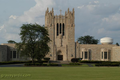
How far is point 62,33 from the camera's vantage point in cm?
7350

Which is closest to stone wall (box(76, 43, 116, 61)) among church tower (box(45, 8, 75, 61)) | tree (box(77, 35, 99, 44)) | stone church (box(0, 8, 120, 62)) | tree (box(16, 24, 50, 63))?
stone church (box(0, 8, 120, 62))

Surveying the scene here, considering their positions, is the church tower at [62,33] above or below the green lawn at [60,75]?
above

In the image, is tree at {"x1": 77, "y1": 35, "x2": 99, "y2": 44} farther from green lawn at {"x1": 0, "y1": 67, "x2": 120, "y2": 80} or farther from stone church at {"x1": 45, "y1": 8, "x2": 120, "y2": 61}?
green lawn at {"x1": 0, "y1": 67, "x2": 120, "y2": 80}

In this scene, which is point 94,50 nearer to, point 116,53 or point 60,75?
point 116,53

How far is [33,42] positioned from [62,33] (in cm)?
2728

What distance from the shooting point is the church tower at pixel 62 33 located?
72.9 m

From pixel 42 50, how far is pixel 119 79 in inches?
1162

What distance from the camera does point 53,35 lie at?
73.1 meters

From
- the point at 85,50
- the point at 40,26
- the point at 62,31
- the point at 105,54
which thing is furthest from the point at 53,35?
the point at 40,26

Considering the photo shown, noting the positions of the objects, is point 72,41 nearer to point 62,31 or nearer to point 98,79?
point 62,31

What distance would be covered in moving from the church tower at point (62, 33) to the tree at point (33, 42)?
980 inches

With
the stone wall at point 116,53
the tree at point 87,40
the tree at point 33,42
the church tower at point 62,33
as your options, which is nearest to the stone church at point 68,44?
the church tower at point 62,33

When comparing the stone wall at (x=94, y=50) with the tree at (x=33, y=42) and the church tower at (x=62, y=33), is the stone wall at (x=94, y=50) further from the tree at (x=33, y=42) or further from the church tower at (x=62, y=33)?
the tree at (x=33, y=42)

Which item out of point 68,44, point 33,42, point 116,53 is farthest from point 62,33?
point 33,42
